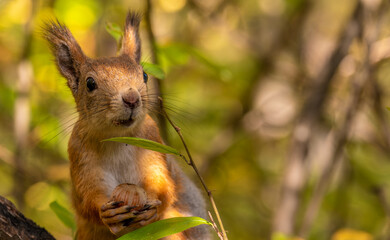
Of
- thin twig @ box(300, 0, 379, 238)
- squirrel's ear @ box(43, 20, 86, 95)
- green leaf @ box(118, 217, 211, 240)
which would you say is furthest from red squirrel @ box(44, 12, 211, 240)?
thin twig @ box(300, 0, 379, 238)

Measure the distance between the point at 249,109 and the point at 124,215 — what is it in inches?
137

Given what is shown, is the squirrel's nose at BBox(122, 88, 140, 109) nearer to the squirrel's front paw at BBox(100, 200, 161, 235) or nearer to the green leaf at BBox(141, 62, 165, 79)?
the green leaf at BBox(141, 62, 165, 79)

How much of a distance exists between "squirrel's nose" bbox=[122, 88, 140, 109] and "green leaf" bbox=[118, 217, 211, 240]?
58 cm

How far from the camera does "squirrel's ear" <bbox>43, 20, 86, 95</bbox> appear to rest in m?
2.67

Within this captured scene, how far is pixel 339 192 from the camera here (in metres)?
4.41

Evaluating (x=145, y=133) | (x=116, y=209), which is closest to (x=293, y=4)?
(x=145, y=133)

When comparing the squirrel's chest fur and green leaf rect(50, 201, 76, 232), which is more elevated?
the squirrel's chest fur

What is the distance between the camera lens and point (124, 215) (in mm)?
2193

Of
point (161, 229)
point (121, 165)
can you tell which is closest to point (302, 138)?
point (121, 165)

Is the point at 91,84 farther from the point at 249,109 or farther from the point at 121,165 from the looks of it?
the point at 249,109

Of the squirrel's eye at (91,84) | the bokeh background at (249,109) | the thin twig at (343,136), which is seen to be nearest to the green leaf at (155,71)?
the squirrel's eye at (91,84)

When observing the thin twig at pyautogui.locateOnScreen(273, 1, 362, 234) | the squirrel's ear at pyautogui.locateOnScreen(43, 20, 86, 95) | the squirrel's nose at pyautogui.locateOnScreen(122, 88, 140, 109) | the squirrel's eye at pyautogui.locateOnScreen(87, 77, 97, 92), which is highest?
the squirrel's ear at pyautogui.locateOnScreen(43, 20, 86, 95)

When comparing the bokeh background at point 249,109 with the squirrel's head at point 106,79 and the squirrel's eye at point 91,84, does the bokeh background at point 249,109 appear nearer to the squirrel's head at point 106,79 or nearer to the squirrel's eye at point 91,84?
the squirrel's head at point 106,79

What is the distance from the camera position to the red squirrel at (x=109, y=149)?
7.40 feet
